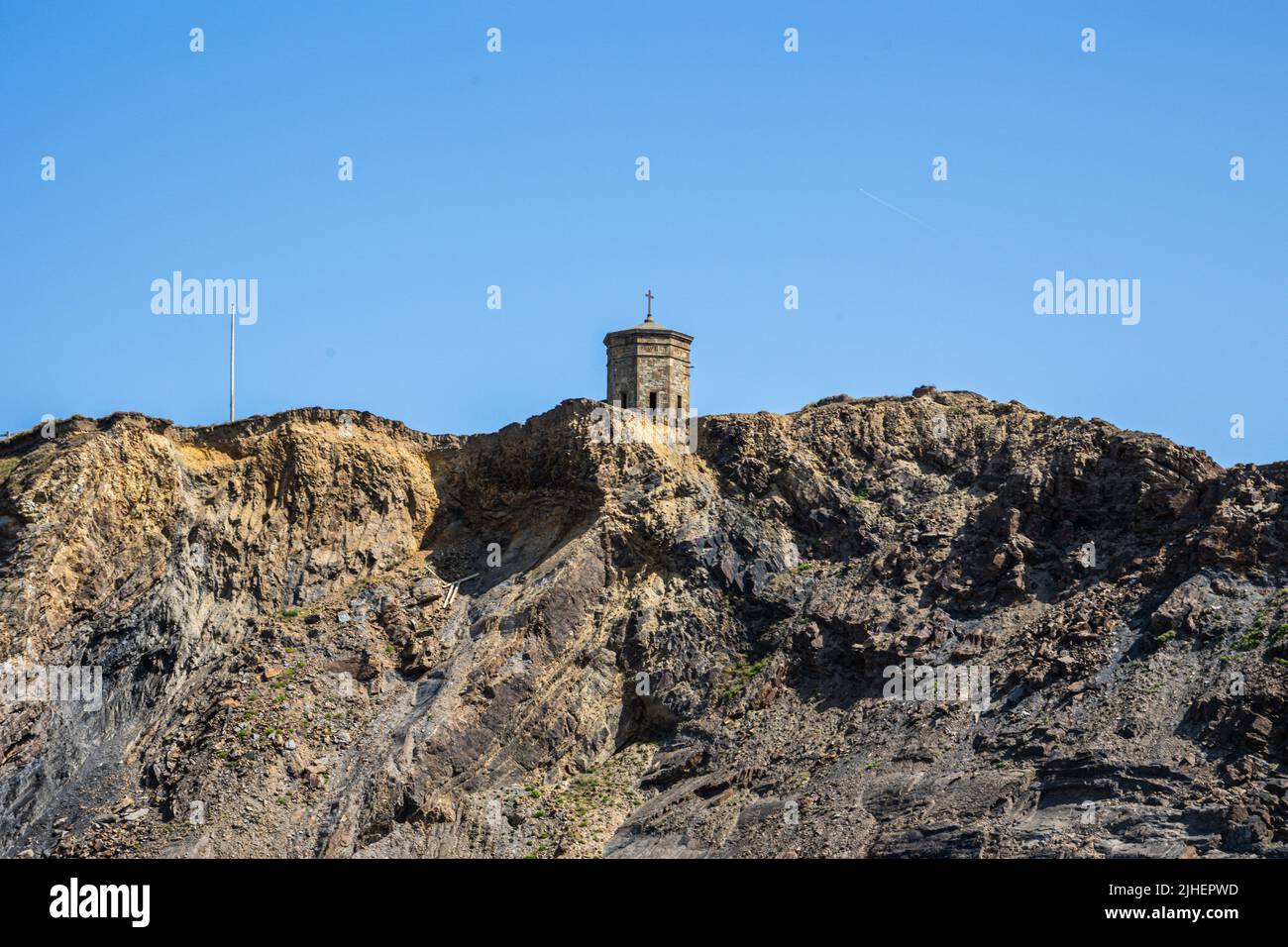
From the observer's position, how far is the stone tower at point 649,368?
71938 mm

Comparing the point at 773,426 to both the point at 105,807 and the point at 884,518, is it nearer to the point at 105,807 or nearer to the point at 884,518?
the point at 884,518

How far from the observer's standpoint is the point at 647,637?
66.7m

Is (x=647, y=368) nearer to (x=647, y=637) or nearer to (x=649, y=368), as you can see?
(x=649, y=368)

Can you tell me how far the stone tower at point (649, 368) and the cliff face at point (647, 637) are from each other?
1.67 meters

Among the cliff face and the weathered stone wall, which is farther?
the weathered stone wall

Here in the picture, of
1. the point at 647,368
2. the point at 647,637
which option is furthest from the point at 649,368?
the point at 647,637

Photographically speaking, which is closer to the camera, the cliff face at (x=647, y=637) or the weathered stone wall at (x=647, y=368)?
the cliff face at (x=647, y=637)

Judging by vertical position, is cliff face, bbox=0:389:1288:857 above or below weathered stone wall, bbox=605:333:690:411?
below

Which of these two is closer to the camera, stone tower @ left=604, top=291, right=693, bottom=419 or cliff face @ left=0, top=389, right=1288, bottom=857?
cliff face @ left=0, top=389, right=1288, bottom=857

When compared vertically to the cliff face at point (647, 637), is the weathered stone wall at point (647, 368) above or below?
above

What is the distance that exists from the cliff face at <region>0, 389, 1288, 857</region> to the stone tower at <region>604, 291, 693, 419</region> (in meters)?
1.67

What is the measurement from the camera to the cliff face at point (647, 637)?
192 ft

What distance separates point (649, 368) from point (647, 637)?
9381mm

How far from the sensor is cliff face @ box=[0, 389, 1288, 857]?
5853 centimetres
